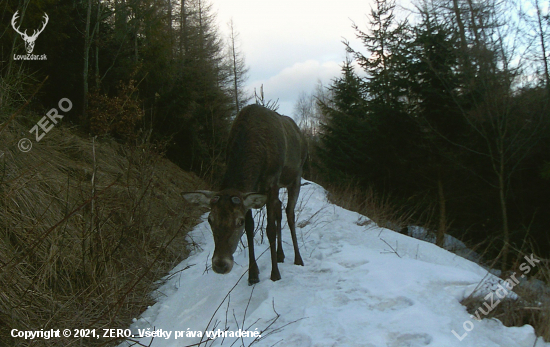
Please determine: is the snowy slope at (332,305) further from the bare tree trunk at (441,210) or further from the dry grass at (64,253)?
the bare tree trunk at (441,210)

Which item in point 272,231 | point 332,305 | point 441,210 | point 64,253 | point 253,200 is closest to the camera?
A: point 332,305

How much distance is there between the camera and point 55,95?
33.1 ft

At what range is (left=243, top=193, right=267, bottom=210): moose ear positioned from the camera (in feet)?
11.3

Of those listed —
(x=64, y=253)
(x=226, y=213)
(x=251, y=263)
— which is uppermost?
(x=226, y=213)

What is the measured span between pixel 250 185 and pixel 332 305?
143cm

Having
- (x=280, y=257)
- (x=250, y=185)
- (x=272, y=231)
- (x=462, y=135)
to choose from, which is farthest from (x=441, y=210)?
(x=250, y=185)

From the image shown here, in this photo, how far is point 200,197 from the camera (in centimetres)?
357

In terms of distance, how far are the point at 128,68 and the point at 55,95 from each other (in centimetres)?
239

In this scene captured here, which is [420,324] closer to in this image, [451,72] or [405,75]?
[451,72]

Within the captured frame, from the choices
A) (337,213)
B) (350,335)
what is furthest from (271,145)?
(337,213)

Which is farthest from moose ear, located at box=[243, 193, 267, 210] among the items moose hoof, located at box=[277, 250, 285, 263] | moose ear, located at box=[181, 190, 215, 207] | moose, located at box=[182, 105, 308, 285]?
moose hoof, located at box=[277, 250, 285, 263]
